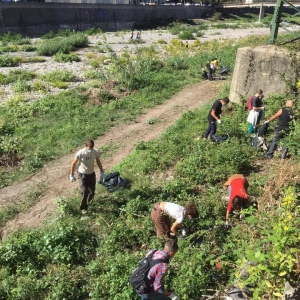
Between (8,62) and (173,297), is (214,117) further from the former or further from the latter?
(8,62)

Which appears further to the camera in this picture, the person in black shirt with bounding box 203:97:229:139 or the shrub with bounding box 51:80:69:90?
the shrub with bounding box 51:80:69:90

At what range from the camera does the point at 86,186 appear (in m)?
7.33

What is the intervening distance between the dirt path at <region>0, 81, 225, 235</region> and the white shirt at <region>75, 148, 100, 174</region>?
5.28 ft

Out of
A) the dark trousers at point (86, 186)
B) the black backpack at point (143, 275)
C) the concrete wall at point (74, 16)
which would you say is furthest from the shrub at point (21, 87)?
the concrete wall at point (74, 16)

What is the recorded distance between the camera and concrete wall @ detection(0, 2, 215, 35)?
40.7m

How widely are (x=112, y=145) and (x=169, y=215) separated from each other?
18.3ft

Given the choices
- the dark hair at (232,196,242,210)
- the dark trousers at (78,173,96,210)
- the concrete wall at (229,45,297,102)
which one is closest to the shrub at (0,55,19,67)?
the concrete wall at (229,45,297,102)

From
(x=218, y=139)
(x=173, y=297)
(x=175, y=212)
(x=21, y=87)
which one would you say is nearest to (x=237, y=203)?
(x=175, y=212)

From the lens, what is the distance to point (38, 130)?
481 inches

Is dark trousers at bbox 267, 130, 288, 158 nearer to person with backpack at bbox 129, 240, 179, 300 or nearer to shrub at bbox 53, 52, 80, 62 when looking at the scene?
person with backpack at bbox 129, 240, 179, 300

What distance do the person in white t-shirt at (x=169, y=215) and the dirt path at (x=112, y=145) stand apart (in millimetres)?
3044

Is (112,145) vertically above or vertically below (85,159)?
below

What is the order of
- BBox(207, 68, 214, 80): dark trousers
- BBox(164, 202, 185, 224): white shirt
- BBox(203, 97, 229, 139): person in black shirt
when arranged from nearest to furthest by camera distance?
1. BBox(164, 202, 185, 224): white shirt
2. BBox(203, 97, 229, 139): person in black shirt
3. BBox(207, 68, 214, 80): dark trousers

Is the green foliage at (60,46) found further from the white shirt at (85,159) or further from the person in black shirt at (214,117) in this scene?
the white shirt at (85,159)
